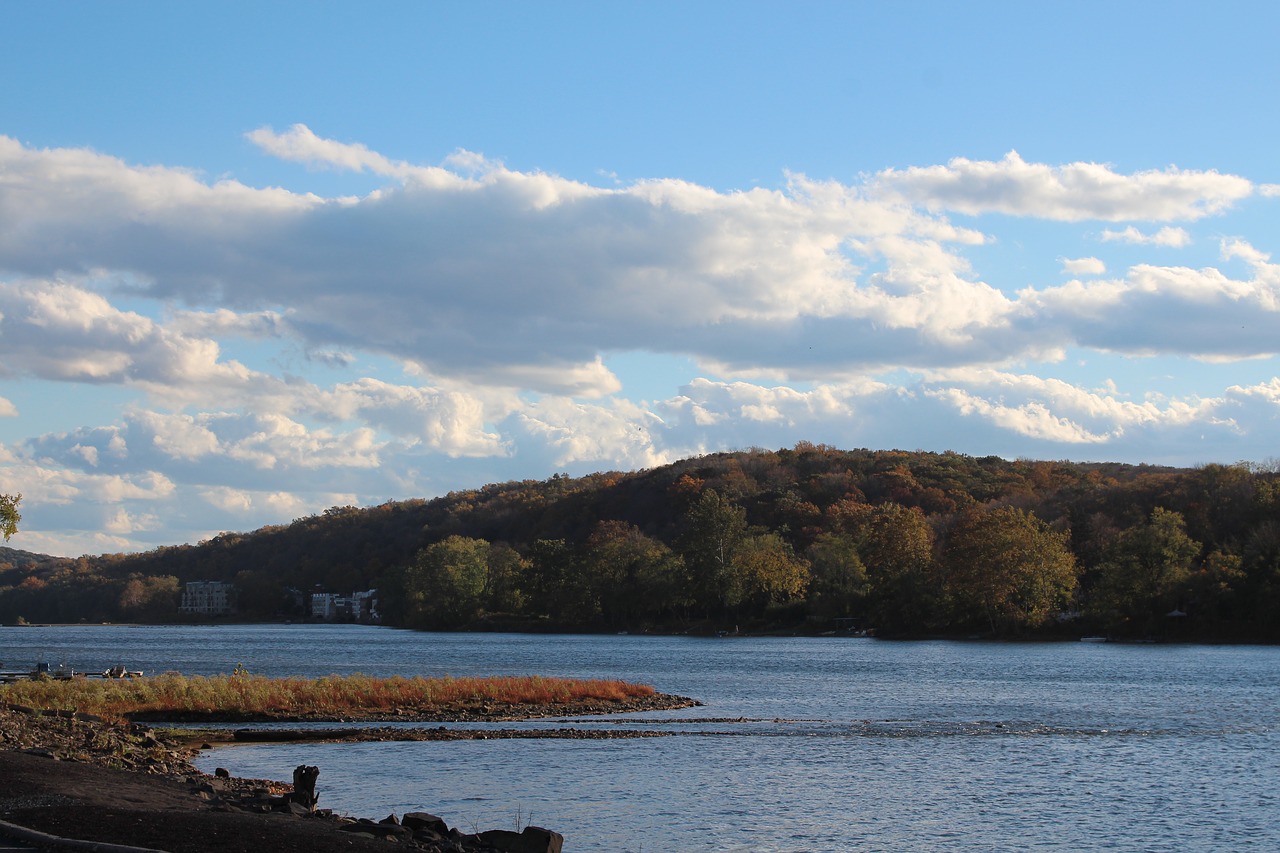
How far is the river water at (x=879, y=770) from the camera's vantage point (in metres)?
28.2

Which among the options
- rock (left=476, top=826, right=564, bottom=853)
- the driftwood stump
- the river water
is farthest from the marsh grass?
rock (left=476, top=826, right=564, bottom=853)

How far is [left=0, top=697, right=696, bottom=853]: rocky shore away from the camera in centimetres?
1998

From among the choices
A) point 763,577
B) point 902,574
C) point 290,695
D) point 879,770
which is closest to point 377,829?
point 879,770

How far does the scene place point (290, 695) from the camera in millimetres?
51250

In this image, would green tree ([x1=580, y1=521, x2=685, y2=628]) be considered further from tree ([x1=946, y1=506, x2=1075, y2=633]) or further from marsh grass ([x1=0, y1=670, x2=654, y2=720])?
marsh grass ([x1=0, y1=670, x2=654, y2=720])

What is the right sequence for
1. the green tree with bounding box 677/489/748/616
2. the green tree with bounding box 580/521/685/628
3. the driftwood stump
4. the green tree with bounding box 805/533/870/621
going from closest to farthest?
the driftwood stump → the green tree with bounding box 805/533/870/621 → the green tree with bounding box 677/489/748/616 → the green tree with bounding box 580/521/685/628

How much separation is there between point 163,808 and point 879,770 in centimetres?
2169

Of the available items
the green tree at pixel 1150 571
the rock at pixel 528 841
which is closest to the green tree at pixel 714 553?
the green tree at pixel 1150 571

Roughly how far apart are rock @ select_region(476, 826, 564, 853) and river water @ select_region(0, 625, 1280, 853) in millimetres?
3076

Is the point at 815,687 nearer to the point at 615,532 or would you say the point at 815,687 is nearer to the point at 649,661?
the point at 649,661

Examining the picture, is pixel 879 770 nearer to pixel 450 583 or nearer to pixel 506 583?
pixel 506 583

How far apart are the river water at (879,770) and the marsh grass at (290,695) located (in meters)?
6.37

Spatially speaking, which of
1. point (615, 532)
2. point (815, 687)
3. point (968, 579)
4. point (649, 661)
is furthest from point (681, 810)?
point (615, 532)

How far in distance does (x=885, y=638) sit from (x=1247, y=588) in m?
38.4
